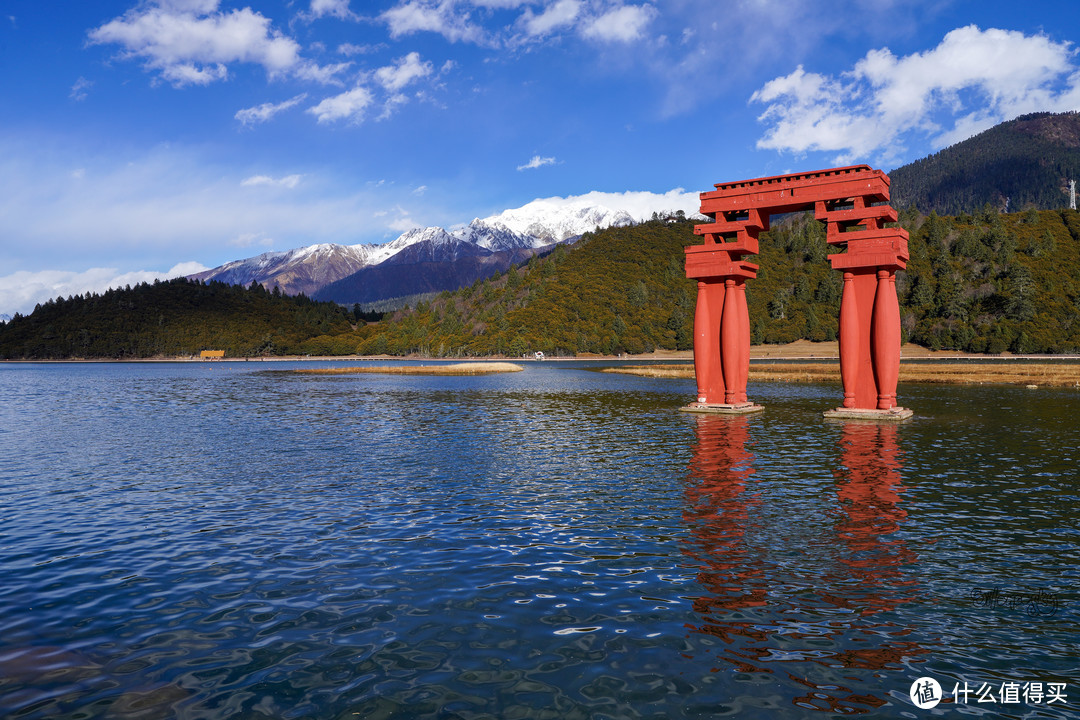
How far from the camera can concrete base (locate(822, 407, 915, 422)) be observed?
3969 cm

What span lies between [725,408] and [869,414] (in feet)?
29.4

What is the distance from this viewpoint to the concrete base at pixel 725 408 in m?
44.3

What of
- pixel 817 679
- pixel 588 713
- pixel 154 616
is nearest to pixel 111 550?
pixel 154 616

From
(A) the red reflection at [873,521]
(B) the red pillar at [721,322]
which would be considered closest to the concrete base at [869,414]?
(B) the red pillar at [721,322]

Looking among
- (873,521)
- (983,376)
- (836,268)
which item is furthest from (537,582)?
(983,376)

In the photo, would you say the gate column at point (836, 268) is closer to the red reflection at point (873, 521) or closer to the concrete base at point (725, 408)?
the concrete base at point (725, 408)

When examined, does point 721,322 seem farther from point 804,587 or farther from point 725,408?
point 804,587

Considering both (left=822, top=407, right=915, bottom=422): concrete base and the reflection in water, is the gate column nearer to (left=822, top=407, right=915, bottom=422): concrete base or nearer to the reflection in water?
(left=822, top=407, right=915, bottom=422): concrete base

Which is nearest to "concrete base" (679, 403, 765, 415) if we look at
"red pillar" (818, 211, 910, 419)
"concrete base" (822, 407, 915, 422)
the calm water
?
"concrete base" (822, 407, 915, 422)

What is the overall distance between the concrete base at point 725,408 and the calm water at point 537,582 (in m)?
15.0

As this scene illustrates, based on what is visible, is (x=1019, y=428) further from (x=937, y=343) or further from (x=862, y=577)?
(x=937, y=343)

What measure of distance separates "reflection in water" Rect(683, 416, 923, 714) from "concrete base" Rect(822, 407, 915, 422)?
763 inches

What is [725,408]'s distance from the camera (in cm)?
4469

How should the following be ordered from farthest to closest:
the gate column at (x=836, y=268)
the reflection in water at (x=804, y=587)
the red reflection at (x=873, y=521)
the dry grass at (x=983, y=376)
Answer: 1. the dry grass at (x=983, y=376)
2. the gate column at (x=836, y=268)
3. the red reflection at (x=873, y=521)
4. the reflection in water at (x=804, y=587)
